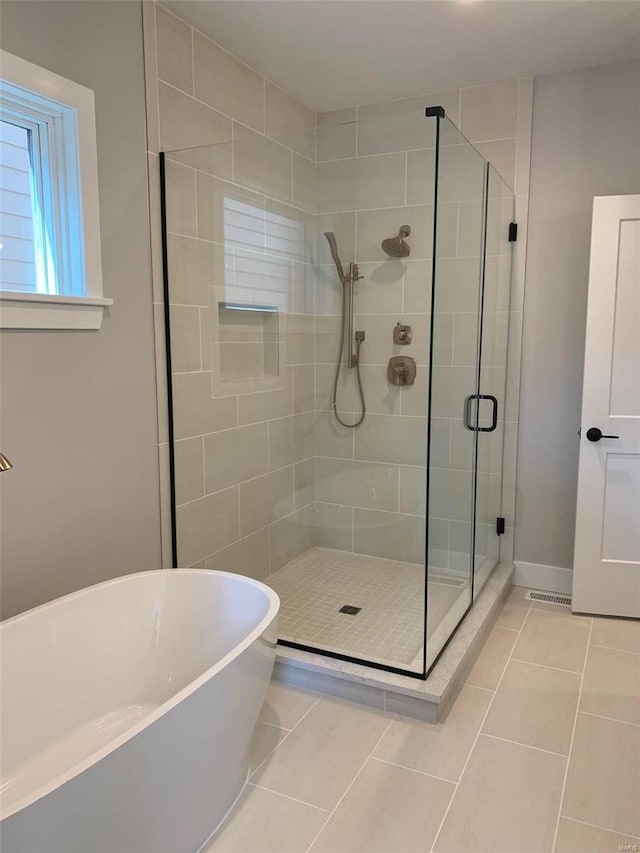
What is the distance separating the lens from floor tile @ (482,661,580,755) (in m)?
2.18

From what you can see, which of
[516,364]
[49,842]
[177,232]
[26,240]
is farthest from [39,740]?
[516,364]

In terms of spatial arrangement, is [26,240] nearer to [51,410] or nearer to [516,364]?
[51,410]

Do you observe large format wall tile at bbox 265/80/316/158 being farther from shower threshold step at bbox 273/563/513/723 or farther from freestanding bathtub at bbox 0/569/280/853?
shower threshold step at bbox 273/563/513/723

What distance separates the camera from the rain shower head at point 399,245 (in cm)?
303

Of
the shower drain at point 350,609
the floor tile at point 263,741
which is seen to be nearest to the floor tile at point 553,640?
the shower drain at point 350,609

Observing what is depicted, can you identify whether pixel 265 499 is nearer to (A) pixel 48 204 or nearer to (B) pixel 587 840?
(A) pixel 48 204

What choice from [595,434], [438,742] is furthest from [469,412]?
[438,742]

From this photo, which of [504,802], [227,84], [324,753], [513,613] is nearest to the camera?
[504,802]

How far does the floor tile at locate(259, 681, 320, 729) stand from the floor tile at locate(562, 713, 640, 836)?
94 cm

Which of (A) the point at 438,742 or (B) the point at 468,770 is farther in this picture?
(A) the point at 438,742

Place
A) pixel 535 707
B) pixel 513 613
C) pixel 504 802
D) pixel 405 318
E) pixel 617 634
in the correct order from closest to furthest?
1. pixel 504 802
2. pixel 535 707
3. pixel 617 634
4. pixel 405 318
5. pixel 513 613

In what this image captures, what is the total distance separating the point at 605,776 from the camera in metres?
1.98

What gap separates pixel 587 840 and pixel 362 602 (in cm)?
144

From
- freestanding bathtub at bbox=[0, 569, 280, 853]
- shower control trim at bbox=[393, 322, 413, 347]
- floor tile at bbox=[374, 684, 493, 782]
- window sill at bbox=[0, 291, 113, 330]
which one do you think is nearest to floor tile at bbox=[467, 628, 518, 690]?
floor tile at bbox=[374, 684, 493, 782]
